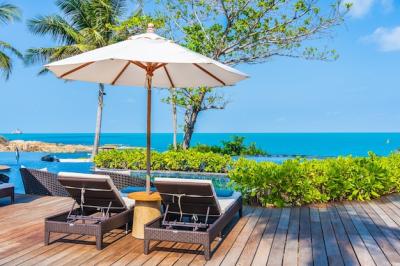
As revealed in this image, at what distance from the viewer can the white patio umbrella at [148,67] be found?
4125 millimetres

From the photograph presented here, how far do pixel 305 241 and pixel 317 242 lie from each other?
0.44ft

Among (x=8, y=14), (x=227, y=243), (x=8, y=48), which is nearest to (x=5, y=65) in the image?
(x=8, y=48)

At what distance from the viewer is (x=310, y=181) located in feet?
23.6

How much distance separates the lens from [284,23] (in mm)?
14273

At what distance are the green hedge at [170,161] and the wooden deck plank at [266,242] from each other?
6250 millimetres

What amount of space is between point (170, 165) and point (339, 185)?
22.3ft

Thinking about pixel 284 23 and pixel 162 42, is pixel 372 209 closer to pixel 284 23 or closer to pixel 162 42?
pixel 162 42

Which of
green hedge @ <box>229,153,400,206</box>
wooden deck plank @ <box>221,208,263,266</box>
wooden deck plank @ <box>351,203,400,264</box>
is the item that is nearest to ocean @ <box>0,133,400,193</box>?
green hedge @ <box>229,153,400,206</box>

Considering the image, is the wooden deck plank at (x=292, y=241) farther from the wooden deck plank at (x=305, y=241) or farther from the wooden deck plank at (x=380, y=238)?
the wooden deck plank at (x=380, y=238)

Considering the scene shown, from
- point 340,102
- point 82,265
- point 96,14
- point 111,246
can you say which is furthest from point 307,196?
point 340,102

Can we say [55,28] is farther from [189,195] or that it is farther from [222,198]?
[189,195]

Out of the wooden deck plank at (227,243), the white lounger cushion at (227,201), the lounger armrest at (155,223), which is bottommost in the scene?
the wooden deck plank at (227,243)

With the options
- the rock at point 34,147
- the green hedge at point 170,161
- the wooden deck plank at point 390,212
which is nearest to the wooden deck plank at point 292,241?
the wooden deck plank at point 390,212

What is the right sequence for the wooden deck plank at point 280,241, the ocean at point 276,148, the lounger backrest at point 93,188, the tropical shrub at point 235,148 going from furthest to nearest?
the tropical shrub at point 235,148 → the ocean at point 276,148 → the lounger backrest at point 93,188 → the wooden deck plank at point 280,241
